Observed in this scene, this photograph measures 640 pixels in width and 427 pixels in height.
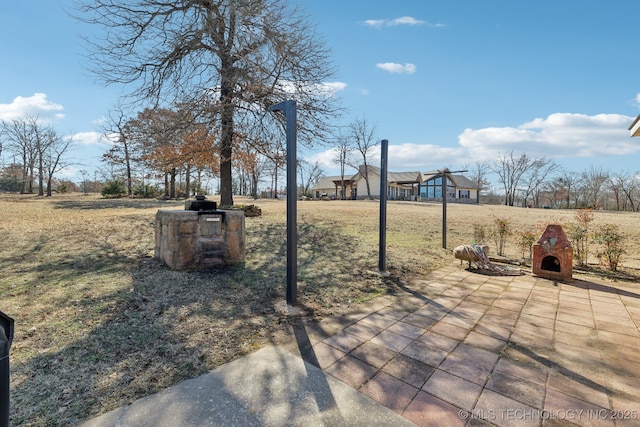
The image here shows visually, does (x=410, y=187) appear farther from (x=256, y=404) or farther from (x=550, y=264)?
(x=256, y=404)

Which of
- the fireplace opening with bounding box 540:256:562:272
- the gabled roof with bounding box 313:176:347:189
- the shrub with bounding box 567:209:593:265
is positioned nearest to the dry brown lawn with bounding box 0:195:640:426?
the shrub with bounding box 567:209:593:265

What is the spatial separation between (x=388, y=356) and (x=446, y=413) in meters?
0.64

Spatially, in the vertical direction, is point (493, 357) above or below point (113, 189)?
below

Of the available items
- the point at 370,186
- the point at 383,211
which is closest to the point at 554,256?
the point at 383,211

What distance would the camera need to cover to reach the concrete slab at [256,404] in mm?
1596

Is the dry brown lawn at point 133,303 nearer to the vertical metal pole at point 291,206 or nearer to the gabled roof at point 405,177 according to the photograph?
the vertical metal pole at point 291,206

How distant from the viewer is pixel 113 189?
82.2 ft

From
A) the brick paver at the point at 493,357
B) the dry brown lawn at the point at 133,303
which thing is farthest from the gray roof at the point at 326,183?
the brick paver at the point at 493,357

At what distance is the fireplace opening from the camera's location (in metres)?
4.91

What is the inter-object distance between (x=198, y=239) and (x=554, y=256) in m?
5.76

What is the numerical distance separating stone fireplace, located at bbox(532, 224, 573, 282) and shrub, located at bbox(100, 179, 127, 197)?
92.1ft

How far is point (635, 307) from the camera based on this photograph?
3.47 meters

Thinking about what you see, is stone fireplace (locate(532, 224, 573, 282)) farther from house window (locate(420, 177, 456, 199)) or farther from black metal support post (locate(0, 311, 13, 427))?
house window (locate(420, 177, 456, 199))

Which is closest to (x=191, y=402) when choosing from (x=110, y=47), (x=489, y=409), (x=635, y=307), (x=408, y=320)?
(x=489, y=409)
